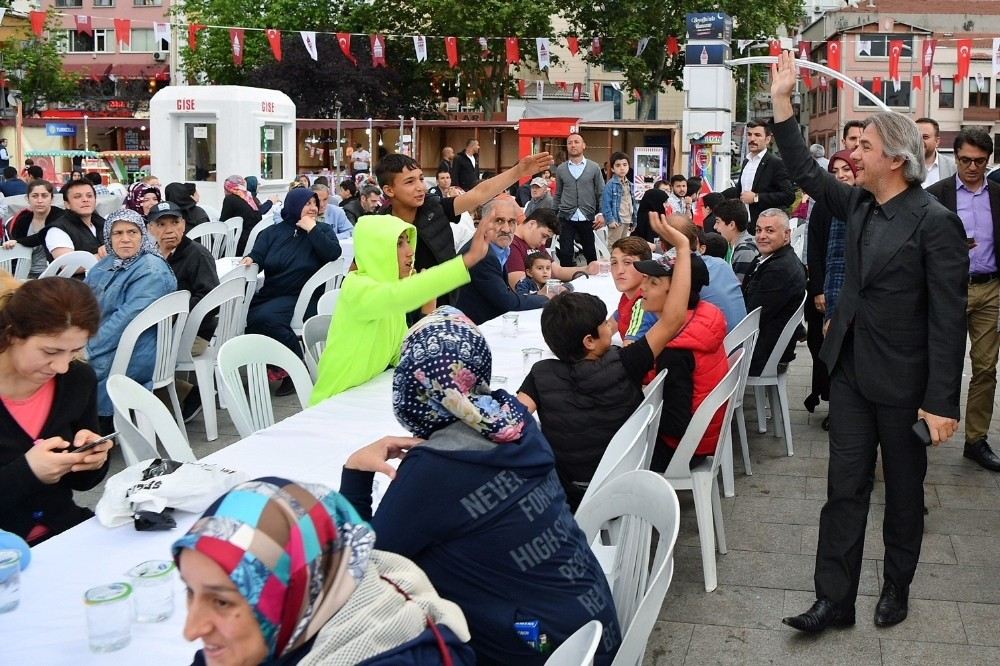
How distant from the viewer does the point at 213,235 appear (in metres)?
11.2

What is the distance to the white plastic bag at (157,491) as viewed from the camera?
2.80 metres

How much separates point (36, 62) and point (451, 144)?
19662 mm

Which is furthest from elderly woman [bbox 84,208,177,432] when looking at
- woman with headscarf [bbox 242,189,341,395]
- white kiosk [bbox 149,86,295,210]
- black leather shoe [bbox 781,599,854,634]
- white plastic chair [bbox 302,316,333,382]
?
white kiosk [bbox 149,86,295,210]

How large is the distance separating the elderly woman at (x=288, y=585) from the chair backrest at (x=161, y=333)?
170 inches

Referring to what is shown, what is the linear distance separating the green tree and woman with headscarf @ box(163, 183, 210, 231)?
31.7 metres

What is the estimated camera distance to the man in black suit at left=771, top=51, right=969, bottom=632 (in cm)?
342

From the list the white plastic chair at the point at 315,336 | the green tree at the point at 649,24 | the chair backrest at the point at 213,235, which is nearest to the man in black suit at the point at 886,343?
the white plastic chair at the point at 315,336

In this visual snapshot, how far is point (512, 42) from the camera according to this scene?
97.8 feet

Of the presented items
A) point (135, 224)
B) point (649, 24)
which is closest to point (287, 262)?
point (135, 224)

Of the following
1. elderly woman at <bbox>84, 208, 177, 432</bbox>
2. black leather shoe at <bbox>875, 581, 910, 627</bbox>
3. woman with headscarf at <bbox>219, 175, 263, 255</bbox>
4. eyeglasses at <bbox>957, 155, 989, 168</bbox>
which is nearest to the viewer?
black leather shoe at <bbox>875, 581, 910, 627</bbox>

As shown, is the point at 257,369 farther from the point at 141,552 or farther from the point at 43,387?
the point at 141,552

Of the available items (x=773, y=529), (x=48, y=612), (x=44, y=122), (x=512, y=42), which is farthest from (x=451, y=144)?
(x=48, y=612)

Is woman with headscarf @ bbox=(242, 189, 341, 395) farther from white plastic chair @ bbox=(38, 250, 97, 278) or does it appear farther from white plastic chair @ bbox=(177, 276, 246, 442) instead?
white plastic chair @ bbox=(38, 250, 97, 278)

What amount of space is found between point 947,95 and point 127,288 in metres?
57.8
